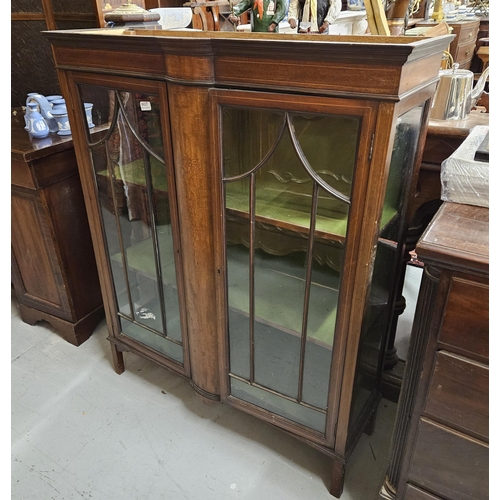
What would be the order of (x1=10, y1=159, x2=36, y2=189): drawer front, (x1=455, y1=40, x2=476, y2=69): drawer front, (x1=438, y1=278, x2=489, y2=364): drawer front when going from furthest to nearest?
1. (x1=455, y1=40, x2=476, y2=69): drawer front
2. (x1=10, y1=159, x2=36, y2=189): drawer front
3. (x1=438, y1=278, x2=489, y2=364): drawer front

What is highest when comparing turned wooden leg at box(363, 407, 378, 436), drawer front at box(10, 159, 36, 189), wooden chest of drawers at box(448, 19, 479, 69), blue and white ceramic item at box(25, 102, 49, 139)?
wooden chest of drawers at box(448, 19, 479, 69)

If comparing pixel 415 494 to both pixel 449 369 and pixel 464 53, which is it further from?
pixel 464 53

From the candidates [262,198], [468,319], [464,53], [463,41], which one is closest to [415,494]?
[468,319]

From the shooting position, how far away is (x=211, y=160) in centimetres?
87

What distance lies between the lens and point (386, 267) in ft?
3.18

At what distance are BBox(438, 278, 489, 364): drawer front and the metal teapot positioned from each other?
→ 20.5 inches

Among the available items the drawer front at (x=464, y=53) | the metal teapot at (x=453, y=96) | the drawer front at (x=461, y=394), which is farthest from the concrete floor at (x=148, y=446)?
the drawer front at (x=464, y=53)

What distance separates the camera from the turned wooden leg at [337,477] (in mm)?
1017

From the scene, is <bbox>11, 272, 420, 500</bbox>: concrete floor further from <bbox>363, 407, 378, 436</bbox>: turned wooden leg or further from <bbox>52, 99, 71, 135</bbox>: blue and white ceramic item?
<bbox>52, 99, 71, 135</bbox>: blue and white ceramic item

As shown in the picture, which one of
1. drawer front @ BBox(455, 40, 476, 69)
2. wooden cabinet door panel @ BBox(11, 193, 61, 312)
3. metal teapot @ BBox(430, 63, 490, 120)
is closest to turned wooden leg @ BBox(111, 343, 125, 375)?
wooden cabinet door panel @ BBox(11, 193, 61, 312)

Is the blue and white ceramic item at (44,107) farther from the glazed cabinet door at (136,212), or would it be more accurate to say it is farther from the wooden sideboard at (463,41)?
the wooden sideboard at (463,41)

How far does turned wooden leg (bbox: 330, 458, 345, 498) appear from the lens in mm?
1017

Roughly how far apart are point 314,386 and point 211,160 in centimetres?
57

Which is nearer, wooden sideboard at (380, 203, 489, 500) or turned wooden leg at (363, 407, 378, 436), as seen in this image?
wooden sideboard at (380, 203, 489, 500)
